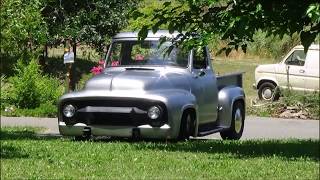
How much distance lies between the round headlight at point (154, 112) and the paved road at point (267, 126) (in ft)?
15.3

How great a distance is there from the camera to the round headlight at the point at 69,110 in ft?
36.1

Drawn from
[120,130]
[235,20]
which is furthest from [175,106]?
[235,20]

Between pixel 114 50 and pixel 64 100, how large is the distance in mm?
1854

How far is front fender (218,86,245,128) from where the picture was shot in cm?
1287

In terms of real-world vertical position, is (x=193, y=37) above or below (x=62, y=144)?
above

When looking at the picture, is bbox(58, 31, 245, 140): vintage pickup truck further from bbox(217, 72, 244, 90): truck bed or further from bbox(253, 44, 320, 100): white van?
bbox(253, 44, 320, 100): white van

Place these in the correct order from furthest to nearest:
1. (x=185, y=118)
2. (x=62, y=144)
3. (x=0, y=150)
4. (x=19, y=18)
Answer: (x=19, y=18), (x=185, y=118), (x=62, y=144), (x=0, y=150)

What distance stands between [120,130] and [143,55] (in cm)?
196

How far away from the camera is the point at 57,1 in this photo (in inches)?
792

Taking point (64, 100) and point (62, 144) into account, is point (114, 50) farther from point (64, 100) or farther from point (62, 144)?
point (62, 144)

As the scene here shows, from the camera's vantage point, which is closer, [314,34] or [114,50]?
[314,34]

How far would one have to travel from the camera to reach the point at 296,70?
23.0 m

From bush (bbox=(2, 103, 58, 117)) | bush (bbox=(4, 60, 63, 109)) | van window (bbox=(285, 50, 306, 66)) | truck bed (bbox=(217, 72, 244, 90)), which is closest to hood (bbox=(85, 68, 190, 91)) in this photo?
truck bed (bbox=(217, 72, 244, 90))

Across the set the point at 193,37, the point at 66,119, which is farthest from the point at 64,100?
the point at 193,37
